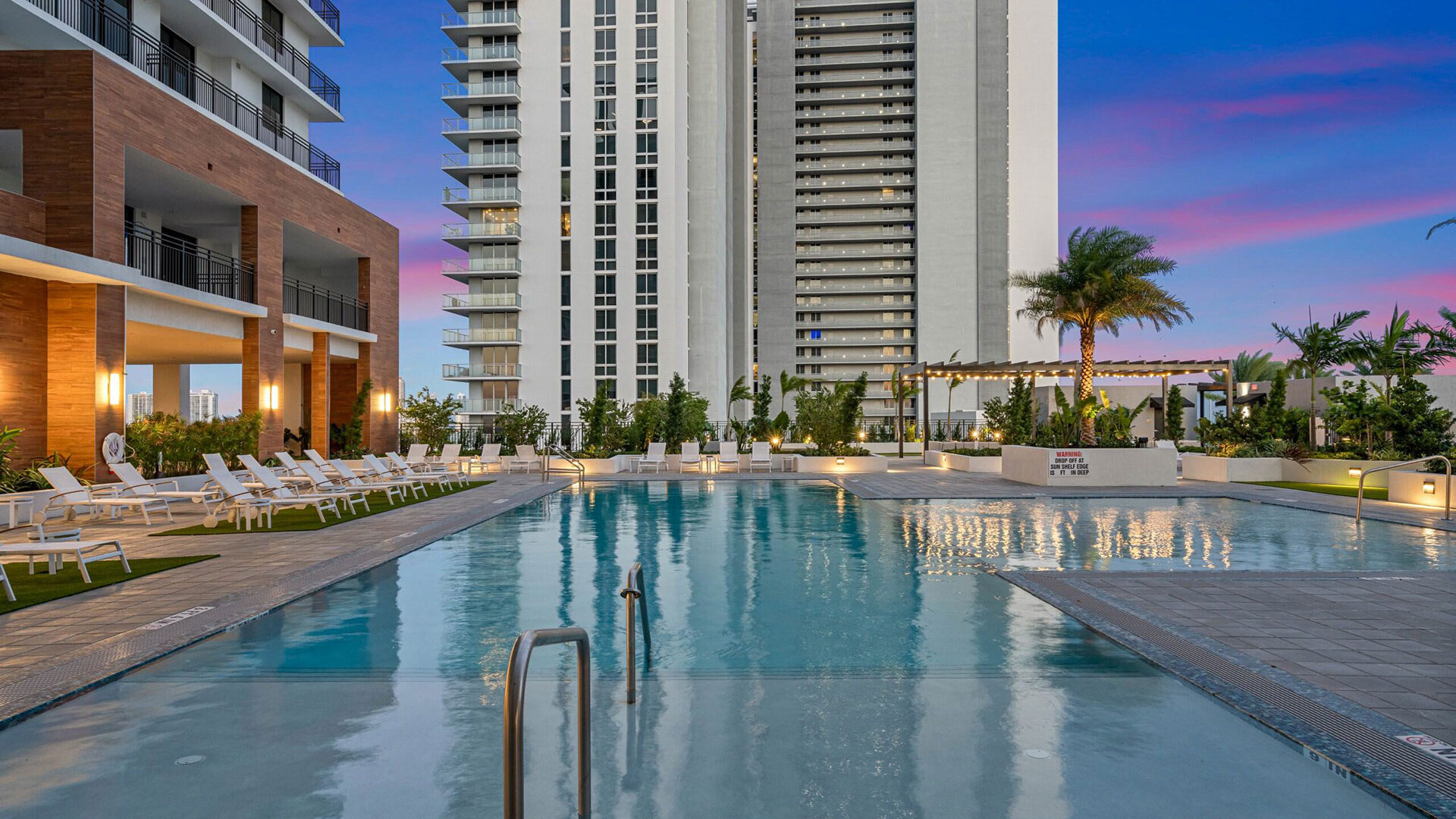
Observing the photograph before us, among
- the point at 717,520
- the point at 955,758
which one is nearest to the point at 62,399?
the point at 717,520

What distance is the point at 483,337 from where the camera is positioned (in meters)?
50.2

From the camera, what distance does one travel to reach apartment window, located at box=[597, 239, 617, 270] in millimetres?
50188

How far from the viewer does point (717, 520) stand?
43.8 feet

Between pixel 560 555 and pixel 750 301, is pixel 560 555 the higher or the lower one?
the lower one

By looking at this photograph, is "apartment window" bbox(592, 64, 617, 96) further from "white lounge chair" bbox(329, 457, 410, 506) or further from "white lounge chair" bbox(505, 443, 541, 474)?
"white lounge chair" bbox(329, 457, 410, 506)

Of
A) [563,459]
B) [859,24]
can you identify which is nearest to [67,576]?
[563,459]

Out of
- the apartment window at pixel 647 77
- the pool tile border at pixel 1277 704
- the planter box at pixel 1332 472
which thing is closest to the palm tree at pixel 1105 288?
the planter box at pixel 1332 472

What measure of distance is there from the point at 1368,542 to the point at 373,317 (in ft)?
84.4

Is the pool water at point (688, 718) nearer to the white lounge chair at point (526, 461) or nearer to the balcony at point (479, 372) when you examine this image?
the white lounge chair at point (526, 461)

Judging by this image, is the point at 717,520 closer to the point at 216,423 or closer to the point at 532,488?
the point at 532,488

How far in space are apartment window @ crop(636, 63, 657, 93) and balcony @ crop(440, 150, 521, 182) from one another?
8919 millimetres

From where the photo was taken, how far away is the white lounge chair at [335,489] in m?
13.2

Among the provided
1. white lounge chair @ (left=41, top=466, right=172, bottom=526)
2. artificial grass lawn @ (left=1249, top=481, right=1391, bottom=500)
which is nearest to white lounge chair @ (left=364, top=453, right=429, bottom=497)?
white lounge chair @ (left=41, top=466, right=172, bottom=526)

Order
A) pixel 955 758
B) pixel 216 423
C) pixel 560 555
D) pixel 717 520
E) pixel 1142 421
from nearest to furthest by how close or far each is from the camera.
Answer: pixel 955 758 → pixel 560 555 → pixel 717 520 → pixel 216 423 → pixel 1142 421
